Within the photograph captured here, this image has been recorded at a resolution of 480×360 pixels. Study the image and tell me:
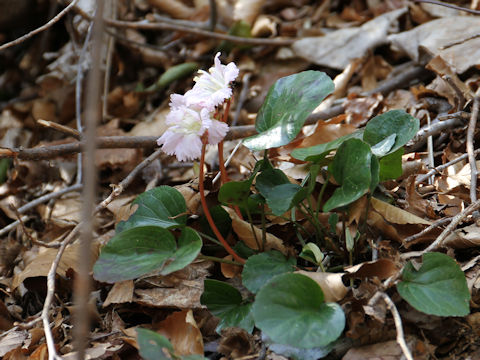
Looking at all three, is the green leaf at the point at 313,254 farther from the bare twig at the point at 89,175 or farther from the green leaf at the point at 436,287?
the bare twig at the point at 89,175

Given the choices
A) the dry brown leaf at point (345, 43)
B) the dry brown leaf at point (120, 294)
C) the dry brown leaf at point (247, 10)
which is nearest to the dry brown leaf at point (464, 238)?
the dry brown leaf at point (120, 294)

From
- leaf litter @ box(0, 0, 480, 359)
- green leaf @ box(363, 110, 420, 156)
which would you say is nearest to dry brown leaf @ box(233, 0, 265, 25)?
leaf litter @ box(0, 0, 480, 359)

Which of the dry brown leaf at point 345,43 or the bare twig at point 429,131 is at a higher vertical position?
the dry brown leaf at point 345,43

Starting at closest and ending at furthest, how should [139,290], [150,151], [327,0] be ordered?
[139,290] < [150,151] < [327,0]

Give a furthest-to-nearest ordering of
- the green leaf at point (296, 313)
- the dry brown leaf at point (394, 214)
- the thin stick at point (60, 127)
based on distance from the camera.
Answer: the thin stick at point (60, 127) → the dry brown leaf at point (394, 214) → the green leaf at point (296, 313)

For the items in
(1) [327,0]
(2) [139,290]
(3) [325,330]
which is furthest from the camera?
(1) [327,0]

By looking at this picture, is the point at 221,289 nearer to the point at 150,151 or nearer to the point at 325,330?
the point at 325,330

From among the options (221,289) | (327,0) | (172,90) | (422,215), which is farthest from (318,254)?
(327,0)
